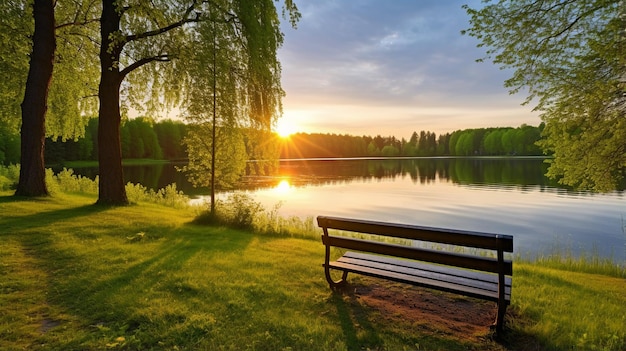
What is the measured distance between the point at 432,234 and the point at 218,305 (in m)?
2.97

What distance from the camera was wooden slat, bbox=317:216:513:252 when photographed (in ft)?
12.4

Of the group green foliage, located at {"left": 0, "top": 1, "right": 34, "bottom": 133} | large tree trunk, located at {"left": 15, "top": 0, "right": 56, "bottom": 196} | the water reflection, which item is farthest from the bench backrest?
the water reflection

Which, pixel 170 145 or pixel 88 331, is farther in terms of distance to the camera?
pixel 170 145

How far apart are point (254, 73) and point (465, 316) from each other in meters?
10.0

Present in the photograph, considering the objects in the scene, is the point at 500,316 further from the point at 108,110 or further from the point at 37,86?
the point at 37,86

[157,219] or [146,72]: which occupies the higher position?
[146,72]

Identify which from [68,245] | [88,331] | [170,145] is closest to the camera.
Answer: [88,331]

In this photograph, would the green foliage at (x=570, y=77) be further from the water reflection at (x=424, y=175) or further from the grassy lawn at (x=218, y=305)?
the water reflection at (x=424, y=175)

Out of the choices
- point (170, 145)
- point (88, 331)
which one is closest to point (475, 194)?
point (88, 331)

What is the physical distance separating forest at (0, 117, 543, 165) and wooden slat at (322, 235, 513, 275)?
4844 cm

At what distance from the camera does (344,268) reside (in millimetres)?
5332

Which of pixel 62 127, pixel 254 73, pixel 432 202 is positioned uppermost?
pixel 254 73

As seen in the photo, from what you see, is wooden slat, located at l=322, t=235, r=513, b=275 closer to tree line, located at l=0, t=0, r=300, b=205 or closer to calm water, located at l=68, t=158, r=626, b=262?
tree line, located at l=0, t=0, r=300, b=205

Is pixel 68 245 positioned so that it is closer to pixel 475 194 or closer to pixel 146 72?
pixel 146 72
